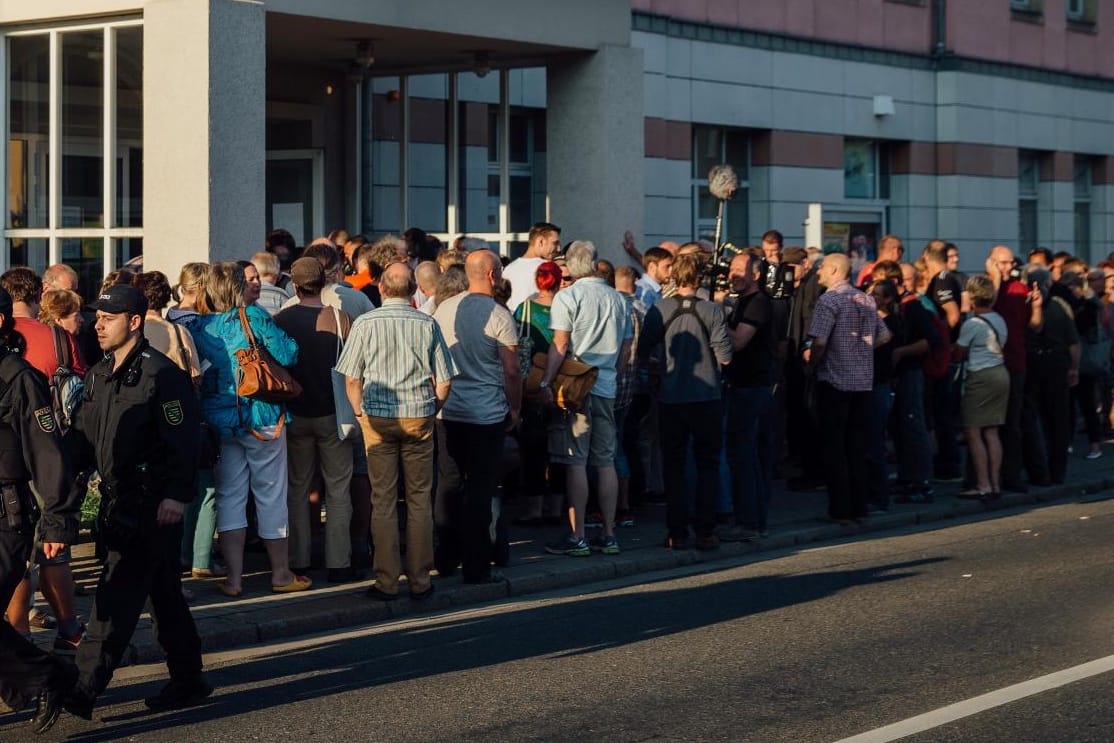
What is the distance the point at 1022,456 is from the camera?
15.6m

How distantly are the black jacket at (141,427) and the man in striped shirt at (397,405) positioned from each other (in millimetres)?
2372

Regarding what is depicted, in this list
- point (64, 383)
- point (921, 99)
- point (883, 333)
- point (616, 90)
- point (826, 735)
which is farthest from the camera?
point (921, 99)

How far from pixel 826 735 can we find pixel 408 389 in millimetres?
3705

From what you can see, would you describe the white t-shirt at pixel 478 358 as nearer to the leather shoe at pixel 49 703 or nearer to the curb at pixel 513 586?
the curb at pixel 513 586

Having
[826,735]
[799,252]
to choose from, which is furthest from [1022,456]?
[826,735]

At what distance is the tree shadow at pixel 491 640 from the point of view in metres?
7.79

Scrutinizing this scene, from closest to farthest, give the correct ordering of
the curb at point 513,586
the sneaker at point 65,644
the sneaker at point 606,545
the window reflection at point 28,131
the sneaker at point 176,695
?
the sneaker at point 176,695, the sneaker at point 65,644, the curb at point 513,586, the sneaker at point 606,545, the window reflection at point 28,131

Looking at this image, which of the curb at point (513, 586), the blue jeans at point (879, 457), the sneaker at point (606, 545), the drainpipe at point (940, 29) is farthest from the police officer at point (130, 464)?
the drainpipe at point (940, 29)

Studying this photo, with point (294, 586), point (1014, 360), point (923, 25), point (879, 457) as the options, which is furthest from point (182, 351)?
point (923, 25)

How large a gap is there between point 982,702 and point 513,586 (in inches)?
148

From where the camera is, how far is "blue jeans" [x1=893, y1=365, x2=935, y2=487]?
14258 millimetres

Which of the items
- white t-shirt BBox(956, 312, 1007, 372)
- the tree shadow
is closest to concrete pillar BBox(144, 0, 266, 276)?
the tree shadow

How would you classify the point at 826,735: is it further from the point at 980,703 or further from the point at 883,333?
the point at 883,333

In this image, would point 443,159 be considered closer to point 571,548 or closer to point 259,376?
point 571,548
